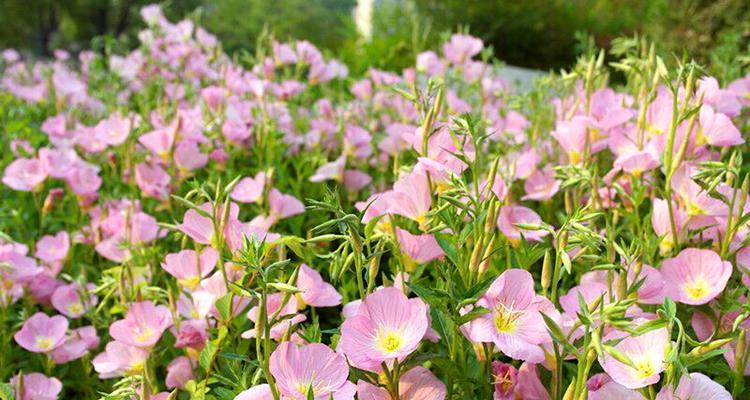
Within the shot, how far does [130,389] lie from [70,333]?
639 mm

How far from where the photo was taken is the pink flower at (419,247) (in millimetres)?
1114

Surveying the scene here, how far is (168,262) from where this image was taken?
4.08 feet

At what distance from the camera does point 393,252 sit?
1.11 m

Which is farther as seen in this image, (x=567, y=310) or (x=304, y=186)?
(x=304, y=186)

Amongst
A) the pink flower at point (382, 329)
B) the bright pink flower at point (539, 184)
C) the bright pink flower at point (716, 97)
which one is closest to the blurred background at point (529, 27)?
the bright pink flower at point (716, 97)

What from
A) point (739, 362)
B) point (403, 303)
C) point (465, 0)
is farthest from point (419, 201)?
point (465, 0)

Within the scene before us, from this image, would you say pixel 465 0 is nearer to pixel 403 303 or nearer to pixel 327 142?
pixel 327 142

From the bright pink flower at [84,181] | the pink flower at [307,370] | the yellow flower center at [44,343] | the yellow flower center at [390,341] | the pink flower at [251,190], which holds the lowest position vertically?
the yellow flower center at [44,343]

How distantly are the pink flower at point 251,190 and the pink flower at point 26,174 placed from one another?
1.99 feet

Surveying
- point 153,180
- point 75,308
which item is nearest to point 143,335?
point 75,308

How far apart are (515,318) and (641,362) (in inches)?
6.0

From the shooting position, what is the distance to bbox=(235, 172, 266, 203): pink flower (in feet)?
5.30

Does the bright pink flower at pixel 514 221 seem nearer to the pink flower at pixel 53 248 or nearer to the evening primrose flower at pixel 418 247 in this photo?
→ the evening primrose flower at pixel 418 247

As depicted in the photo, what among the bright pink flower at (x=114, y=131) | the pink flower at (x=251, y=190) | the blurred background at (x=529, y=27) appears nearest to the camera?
the pink flower at (x=251, y=190)
